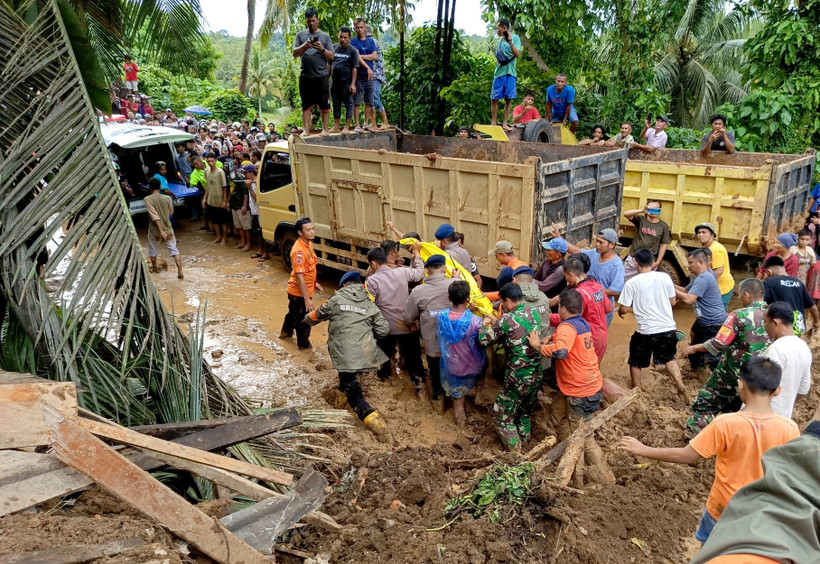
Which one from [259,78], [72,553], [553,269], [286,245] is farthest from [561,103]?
[259,78]

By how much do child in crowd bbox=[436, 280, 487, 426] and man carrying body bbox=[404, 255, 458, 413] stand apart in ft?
0.61

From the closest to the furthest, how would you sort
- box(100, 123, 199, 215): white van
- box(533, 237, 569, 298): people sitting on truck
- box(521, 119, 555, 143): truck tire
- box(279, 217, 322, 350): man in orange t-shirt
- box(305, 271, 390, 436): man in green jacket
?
1. box(305, 271, 390, 436): man in green jacket
2. box(533, 237, 569, 298): people sitting on truck
3. box(279, 217, 322, 350): man in orange t-shirt
4. box(521, 119, 555, 143): truck tire
5. box(100, 123, 199, 215): white van

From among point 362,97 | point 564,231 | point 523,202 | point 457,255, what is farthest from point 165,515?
point 362,97

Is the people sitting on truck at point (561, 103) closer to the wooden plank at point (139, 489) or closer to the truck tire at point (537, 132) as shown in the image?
the truck tire at point (537, 132)

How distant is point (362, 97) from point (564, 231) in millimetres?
4839

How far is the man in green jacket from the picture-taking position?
5195 millimetres

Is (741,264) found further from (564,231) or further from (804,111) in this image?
(804,111)

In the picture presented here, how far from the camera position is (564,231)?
6.57 meters

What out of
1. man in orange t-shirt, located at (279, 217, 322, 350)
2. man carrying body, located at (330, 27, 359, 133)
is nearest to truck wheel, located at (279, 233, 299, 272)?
man carrying body, located at (330, 27, 359, 133)

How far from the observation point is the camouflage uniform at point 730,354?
4.40 m

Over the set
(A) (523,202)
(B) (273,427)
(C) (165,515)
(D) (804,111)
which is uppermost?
(D) (804,111)

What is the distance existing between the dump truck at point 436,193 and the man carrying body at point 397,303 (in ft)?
3.51

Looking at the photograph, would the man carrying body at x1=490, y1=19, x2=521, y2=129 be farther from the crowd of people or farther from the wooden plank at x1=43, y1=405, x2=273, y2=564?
the wooden plank at x1=43, y1=405, x2=273, y2=564

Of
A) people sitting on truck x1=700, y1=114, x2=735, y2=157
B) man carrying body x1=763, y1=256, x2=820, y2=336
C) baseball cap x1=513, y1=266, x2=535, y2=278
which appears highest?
people sitting on truck x1=700, y1=114, x2=735, y2=157
